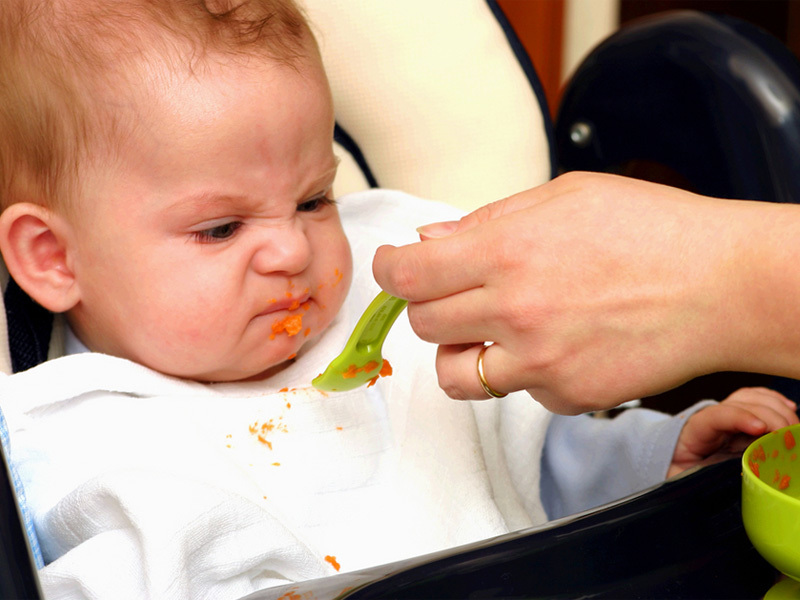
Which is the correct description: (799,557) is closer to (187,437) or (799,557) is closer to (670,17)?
(187,437)

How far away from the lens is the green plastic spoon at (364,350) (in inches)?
27.3

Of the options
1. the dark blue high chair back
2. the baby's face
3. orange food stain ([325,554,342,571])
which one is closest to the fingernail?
the baby's face

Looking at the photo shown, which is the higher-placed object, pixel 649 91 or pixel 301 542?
pixel 649 91

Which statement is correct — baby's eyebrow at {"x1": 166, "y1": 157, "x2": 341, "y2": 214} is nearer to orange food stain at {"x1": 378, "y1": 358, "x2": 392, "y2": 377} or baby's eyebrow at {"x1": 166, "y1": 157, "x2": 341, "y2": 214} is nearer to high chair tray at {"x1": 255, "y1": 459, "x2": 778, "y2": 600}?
orange food stain at {"x1": 378, "y1": 358, "x2": 392, "y2": 377}

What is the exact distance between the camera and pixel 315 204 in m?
0.82

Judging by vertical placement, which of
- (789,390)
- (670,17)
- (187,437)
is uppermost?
(670,17)

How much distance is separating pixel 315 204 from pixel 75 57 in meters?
0.24

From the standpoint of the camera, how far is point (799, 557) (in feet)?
1.57

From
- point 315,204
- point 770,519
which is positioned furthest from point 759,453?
point 315,204

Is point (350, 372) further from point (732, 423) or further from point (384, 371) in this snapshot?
point (732, 423)

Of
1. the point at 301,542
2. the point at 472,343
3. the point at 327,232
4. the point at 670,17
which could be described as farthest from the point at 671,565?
the point at 670,17

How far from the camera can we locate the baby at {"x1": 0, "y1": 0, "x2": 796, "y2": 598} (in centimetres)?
67

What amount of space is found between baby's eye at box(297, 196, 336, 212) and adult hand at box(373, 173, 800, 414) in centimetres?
22

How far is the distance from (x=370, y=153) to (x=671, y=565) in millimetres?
639
